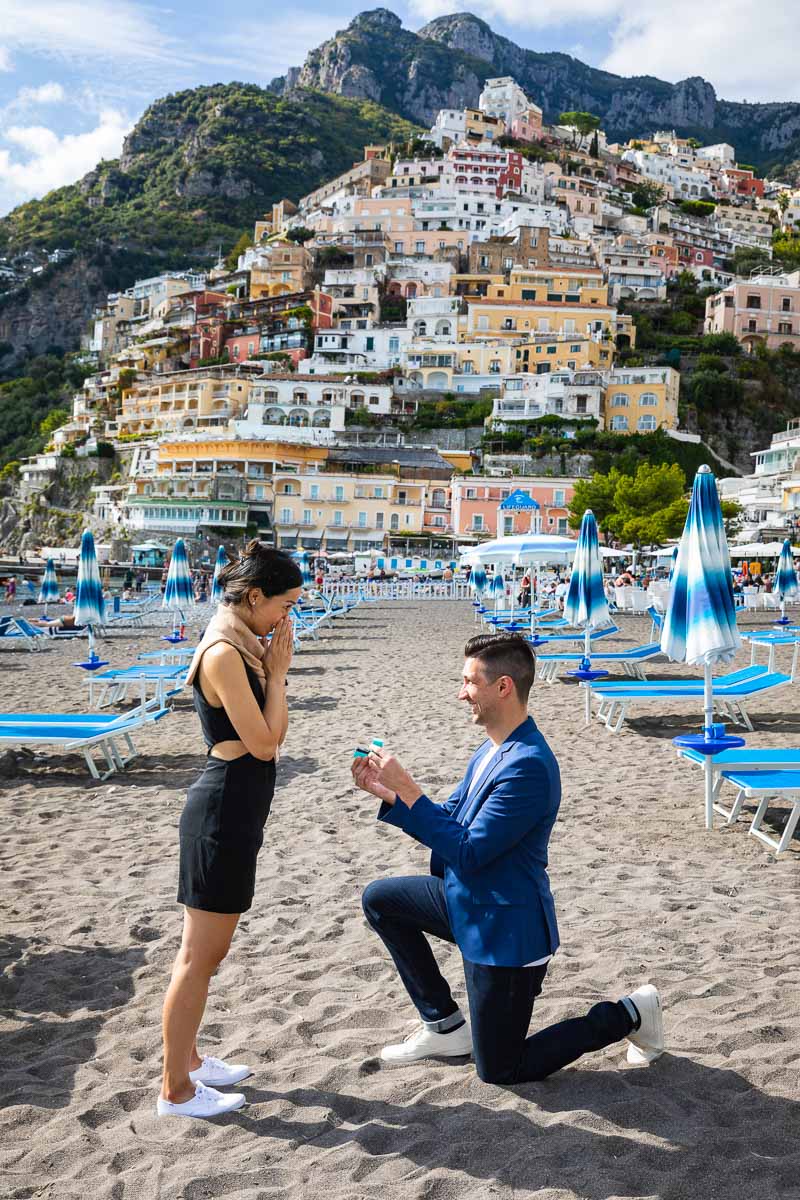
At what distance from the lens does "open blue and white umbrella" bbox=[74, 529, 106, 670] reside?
12312 mm

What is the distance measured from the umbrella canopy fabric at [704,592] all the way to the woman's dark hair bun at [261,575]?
12.8ft

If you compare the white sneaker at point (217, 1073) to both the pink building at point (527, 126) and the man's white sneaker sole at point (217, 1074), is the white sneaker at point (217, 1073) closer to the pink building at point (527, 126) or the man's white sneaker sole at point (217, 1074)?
the man's white sneaker sole at point (217, 1074)

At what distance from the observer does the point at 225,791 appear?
8.77 ft

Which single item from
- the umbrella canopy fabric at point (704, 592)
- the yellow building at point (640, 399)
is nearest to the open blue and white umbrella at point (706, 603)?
A: the umbrella canopy fabric at point (704, 592)

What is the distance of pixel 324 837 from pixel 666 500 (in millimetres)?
40395

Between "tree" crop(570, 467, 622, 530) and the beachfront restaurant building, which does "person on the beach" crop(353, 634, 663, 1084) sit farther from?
the beachfront restaurant building

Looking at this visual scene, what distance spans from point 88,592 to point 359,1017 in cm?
1010

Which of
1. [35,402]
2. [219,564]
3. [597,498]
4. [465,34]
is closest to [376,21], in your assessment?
[465,34]

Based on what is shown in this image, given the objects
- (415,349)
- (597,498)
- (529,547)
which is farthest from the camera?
(415,349)

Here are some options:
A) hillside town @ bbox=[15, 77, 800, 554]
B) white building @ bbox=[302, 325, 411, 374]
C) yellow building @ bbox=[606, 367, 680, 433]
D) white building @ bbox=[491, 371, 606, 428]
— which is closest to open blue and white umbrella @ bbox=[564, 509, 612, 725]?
hillside town @ bbox=[15, 77, 800, 554]

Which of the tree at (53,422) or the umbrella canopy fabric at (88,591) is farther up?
the tree at (53,422)

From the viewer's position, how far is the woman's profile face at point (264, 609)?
2.79 meters

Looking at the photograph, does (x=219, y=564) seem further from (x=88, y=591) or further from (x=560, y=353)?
(x=560, y=353)

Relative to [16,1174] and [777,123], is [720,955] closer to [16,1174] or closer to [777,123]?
[16,1174]
